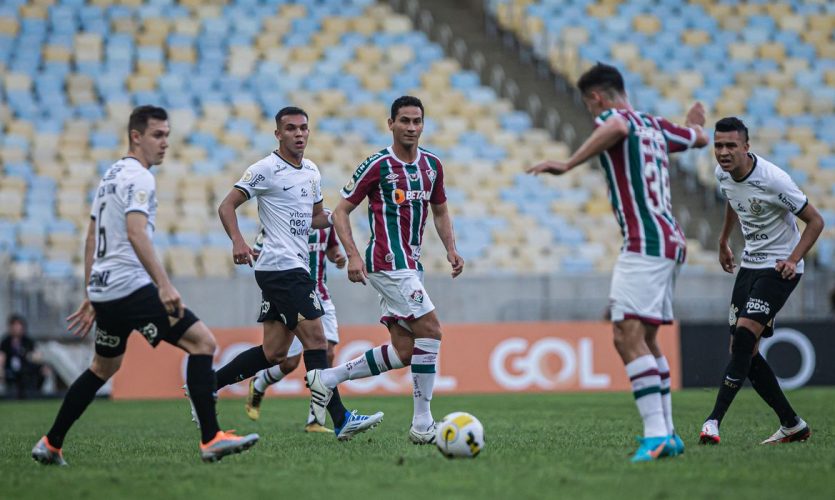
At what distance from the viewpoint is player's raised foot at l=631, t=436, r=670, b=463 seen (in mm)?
7375

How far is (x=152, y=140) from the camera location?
7.73 metres

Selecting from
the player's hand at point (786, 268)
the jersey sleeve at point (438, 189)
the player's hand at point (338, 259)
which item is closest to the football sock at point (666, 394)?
the player's hand at point (786, 268)

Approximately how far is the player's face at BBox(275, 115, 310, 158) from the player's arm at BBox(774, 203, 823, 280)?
3.87 metres

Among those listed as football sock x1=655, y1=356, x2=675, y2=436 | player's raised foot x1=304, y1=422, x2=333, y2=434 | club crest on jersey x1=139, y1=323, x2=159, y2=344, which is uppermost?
club crest on jersey x1=139, y1=323, x2=159, y2=344

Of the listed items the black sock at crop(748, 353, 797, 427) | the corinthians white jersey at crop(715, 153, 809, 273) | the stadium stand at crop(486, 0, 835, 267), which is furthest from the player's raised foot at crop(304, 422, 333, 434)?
the stadium stand at crop(486, 0, 835, 267)

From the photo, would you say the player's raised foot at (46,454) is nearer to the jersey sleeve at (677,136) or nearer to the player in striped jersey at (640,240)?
the player in striped jersey at (640,240)

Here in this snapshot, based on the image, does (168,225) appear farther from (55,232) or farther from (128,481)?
(128,481)

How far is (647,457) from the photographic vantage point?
24.2 ft

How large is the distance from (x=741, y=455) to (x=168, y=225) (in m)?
15.4

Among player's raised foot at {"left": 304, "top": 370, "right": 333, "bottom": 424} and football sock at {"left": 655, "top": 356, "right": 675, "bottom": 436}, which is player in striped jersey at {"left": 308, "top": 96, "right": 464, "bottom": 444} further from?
football sock at {"left": 655, "top": 356, "right": 675, "bottom": 436}

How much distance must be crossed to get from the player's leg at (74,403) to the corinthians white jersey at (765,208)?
4.76 m

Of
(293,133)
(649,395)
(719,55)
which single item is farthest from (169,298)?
(719,55)

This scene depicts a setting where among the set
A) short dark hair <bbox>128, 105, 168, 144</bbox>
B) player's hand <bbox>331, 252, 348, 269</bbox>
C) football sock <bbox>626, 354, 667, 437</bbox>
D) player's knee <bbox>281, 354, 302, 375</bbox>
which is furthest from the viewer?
player's hand <bbox>331, 252, 348, 269</bbox>

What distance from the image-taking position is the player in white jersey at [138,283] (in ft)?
24.6
